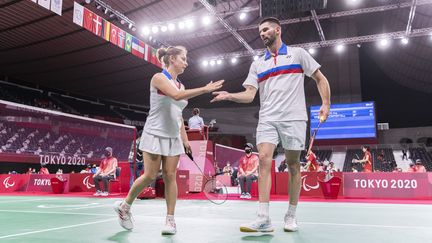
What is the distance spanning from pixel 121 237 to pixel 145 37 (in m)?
19.1

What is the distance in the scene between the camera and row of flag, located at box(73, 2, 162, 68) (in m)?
14.4

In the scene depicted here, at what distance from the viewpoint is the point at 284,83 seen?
3723 millimetres

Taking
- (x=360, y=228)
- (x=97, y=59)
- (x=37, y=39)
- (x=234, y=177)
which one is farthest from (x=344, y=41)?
(x=360, y=228)

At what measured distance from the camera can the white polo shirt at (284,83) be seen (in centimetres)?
367

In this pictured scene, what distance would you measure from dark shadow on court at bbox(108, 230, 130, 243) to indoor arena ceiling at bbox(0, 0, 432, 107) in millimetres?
→ 15081

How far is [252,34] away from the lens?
79.6 feet

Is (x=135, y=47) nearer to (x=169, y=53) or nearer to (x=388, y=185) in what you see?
(x=388, y=185)

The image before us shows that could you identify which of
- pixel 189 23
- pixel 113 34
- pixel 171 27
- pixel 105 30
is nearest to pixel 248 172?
pixel 105 30

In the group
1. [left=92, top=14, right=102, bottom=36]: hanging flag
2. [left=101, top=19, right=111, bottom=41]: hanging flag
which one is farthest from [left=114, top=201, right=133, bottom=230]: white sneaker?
[left=101, top=19, right=111, bottom=41]: hanging flag

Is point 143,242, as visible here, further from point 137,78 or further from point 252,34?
point 137,78

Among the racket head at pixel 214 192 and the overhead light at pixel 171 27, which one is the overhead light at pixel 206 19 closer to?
the overhead light at pixel 171 27

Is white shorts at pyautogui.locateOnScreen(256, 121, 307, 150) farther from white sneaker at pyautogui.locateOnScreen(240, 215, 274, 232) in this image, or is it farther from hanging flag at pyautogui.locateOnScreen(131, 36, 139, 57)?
hanging flag at pyautogui.locateOnScreen(131, 36, 139, 57)

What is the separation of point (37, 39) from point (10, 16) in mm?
2942

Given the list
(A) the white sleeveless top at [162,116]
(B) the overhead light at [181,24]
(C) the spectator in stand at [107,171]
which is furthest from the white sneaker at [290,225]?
(B) the overhead light at [181,24]
